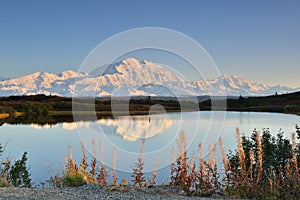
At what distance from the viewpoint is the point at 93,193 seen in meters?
7.13

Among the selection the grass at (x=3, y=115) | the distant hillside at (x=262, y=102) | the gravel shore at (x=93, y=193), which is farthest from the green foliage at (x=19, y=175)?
the distant hillside at (x=262, y=102)

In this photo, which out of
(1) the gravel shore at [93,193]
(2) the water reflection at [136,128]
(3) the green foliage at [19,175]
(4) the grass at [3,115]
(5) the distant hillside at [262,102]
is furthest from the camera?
(5) the distant hillside at [262,102]

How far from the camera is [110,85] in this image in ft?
34.8

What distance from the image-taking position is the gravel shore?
671 centimetres

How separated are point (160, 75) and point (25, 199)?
5251 mm

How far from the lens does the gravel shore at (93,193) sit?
22.0 ft

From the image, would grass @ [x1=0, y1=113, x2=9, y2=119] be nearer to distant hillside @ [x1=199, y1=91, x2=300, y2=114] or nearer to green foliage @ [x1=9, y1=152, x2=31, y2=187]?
distant hillside @ [x1=199, y1=91, x2=300, y2=114]

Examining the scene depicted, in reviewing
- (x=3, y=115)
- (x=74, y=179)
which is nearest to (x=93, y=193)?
(x=74, y=179)

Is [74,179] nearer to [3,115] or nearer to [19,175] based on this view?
[19,175]

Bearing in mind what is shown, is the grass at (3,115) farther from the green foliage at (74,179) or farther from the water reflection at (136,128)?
the green foliage at (74,179)

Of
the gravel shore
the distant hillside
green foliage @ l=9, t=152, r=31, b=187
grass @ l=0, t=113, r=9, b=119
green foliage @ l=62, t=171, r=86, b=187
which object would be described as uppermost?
the distant hillside

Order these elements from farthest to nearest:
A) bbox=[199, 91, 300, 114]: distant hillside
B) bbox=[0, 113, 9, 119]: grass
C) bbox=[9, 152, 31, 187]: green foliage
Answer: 1. bbox=[199, 91, 300, 114]: distant hillside
2. bbox=[0, 113, 9, 119]: grass
3. bbox=[9, 152, 31, 187]: green foliage

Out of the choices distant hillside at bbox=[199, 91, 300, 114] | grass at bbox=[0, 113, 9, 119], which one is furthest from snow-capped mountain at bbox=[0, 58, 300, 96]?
distant hillside at bbox=[199, 91, 300, 114]

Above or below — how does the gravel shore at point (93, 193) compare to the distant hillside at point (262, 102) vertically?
below
